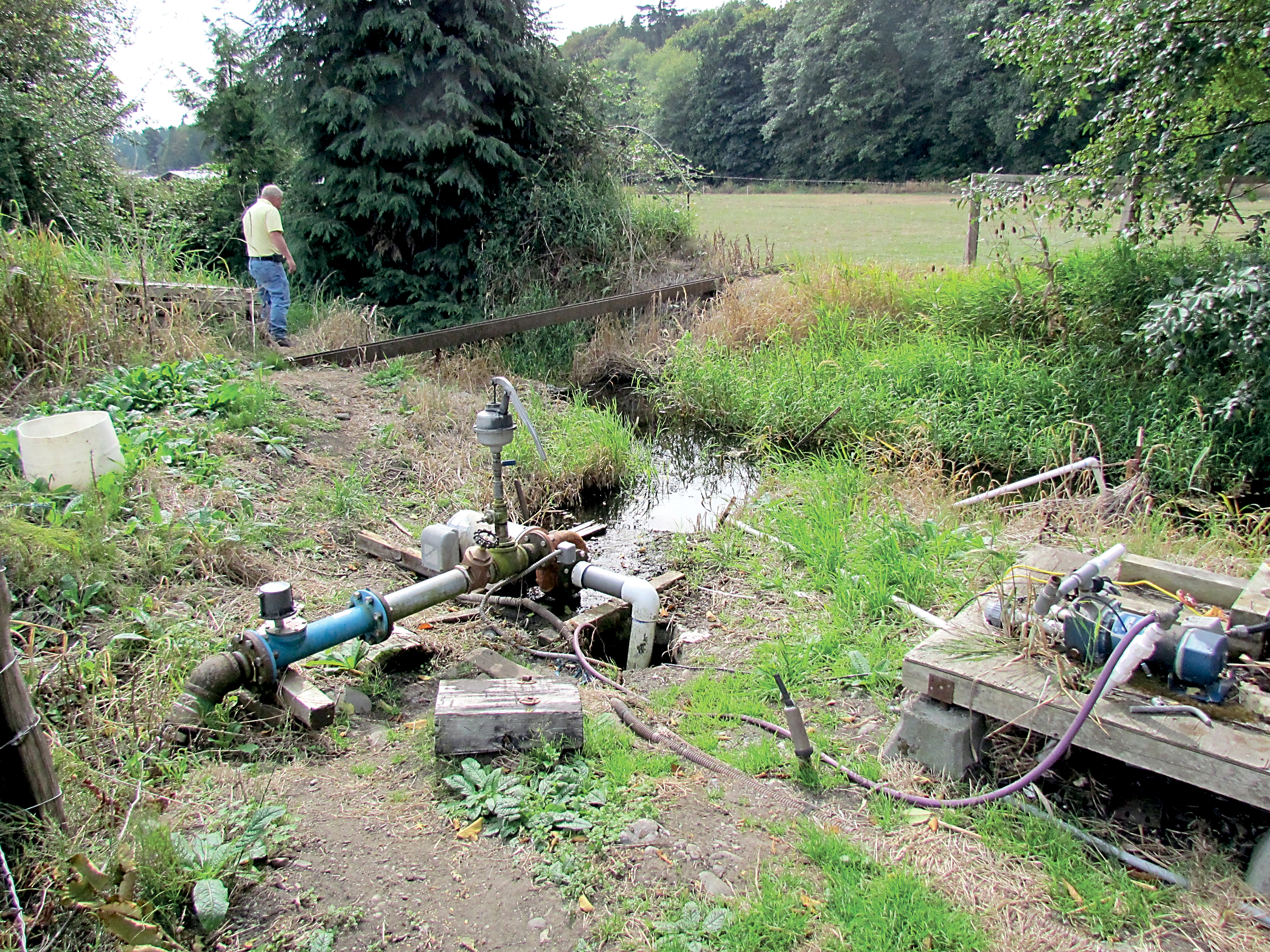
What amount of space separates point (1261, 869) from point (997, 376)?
5.55 meters

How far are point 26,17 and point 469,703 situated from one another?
595 inches

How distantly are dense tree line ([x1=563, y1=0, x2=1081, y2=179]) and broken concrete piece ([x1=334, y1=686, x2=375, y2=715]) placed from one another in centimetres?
3035

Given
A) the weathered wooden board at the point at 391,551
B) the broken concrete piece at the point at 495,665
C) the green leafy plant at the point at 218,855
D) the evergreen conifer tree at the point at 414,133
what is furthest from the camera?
A: the evergreen conifer tree at the point at 414,133

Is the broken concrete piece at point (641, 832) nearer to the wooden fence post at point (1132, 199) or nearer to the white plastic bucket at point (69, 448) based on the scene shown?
the white plastic bucket at point (69, 448)

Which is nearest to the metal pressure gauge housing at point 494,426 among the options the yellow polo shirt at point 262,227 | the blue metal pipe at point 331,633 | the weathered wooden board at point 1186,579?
the blue metal pipe at point 331,633

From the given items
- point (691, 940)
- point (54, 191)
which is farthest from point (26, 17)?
point (691, 940)

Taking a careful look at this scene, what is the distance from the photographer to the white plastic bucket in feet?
14.0

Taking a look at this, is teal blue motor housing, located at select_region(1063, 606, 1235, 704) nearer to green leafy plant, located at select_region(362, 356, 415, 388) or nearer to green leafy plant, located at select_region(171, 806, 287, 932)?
green leafy plant, located at select_region(171, 806, 287, 932)

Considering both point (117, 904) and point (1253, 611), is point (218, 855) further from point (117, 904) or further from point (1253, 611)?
point (1253, 611)

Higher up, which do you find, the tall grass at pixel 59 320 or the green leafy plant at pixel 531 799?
the tall grass at pixel 59 320

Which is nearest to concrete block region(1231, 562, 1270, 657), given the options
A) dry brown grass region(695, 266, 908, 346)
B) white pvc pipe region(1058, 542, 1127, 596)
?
white pvc pipe region(1058, 542, 1127, 596)

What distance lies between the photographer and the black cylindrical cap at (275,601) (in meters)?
3.10

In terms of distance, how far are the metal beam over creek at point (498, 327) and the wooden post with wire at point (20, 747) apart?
6090 millimetres

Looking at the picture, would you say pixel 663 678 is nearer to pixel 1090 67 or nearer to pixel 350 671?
pixel 350 671
